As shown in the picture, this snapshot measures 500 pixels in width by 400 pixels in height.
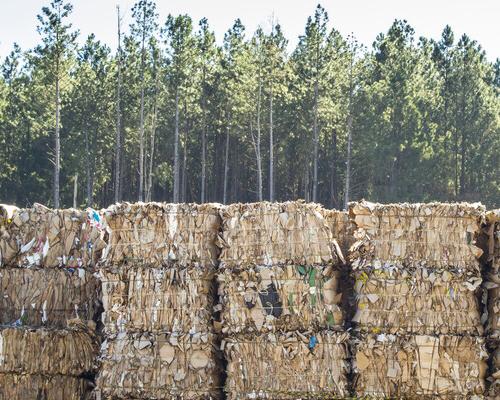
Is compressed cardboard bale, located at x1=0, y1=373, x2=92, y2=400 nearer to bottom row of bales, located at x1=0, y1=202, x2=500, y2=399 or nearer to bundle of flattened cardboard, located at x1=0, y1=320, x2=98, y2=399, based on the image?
bundle of flattened cardboard, located at x1=0, y1=320, x2=98, y2=399

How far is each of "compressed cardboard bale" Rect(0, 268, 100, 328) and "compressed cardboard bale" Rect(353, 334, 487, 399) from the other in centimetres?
314

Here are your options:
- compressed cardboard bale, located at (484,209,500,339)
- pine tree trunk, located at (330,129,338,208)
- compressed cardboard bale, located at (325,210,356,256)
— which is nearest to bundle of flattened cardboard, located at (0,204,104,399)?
compressed cardboard bale, located at (325,210,356,256)

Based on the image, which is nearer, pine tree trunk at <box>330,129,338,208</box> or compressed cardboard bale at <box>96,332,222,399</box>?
compressed cardboard bale at <box>96,332,222,399</box>

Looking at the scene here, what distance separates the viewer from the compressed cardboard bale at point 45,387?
402 inches

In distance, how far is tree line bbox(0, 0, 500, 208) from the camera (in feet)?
218

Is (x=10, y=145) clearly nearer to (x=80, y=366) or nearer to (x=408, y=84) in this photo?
(x=408, y=84)

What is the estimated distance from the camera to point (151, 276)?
9781 mm

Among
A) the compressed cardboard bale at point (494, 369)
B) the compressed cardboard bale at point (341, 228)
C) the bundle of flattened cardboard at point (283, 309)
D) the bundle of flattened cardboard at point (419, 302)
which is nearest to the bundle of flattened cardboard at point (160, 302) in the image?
the bundle of flattened cardboard at point (283, 309)

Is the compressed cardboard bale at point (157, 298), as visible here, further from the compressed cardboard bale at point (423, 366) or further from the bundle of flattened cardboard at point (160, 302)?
the compressed cardboard bale at point (423, 366)

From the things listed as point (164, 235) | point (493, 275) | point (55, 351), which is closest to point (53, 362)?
point (55, 351)

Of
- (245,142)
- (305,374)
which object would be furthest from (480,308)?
(245,142)

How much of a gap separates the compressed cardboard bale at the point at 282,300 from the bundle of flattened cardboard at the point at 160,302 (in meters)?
0.34

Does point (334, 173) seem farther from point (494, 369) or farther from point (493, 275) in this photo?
point (494, 369)

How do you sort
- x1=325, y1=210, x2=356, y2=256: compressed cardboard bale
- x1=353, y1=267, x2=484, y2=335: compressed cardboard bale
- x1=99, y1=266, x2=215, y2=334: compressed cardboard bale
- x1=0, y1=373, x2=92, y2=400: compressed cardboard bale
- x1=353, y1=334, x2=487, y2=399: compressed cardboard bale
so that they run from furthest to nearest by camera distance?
x1=0, y1=373, x2=92, y2=400: compressed cardboard bale, x1=325, y1=210, x2=356, y2=256: compressed cardboard bale, x1=99, y1=266, x2=215, y2=334: compressed cardboard bale, x1=353, y1=267, x2=484, y2=335: compressed cardboard bale, x1=353, y1=334, x2=487, y2=399: compressed cardboard bale
